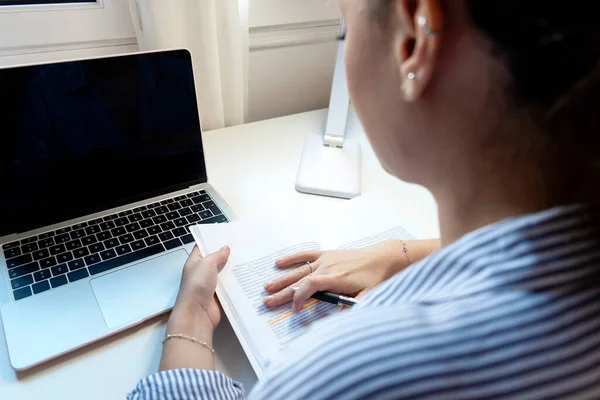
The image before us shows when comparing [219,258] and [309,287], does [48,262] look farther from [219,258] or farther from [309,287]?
[309,287]

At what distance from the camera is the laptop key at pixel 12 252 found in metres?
0.60

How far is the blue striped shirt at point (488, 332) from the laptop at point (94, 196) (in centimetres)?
33

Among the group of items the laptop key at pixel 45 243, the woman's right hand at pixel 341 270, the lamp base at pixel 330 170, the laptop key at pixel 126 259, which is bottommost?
the woman's right hand at pixel 341 270

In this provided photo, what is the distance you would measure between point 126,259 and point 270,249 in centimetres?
20

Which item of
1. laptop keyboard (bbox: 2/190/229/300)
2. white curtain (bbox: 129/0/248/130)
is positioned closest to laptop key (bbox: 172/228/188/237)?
laptop keyboard (bbox: 2/190/229/300)

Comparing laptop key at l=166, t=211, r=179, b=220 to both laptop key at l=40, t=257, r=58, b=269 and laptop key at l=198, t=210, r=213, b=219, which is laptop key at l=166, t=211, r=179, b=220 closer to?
laptop key at l=198, t=210, r=213, b=219

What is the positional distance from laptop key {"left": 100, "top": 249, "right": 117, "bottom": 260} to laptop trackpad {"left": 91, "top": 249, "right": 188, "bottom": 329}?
34 mm

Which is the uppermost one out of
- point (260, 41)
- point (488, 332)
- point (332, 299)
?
point (260, 41)

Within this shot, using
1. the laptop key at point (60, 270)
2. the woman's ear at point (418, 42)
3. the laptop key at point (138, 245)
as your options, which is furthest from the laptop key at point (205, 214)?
the woman's ear at point (418, 42)

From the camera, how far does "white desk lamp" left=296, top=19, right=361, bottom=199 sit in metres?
0.79

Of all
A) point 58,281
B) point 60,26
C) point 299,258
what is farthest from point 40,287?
point 60,26

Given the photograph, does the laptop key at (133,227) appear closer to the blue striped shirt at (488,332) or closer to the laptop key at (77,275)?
the laptop key at (77,275)

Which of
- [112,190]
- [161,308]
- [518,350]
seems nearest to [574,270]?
[518,350]

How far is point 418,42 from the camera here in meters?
0.27
